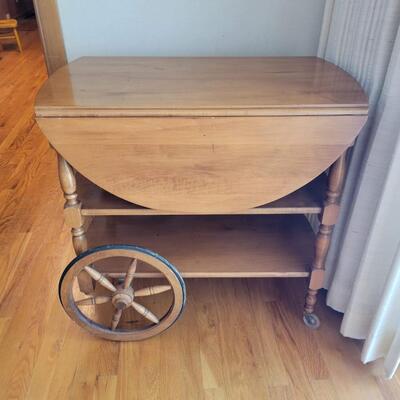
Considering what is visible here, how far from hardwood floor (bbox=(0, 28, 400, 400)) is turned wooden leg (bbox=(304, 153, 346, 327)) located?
0.08 metres

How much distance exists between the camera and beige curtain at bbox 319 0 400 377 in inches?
41.6

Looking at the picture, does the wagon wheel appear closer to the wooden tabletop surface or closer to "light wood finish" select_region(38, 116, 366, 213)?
"light wood finish" select_region(38, 116, 366, 213)

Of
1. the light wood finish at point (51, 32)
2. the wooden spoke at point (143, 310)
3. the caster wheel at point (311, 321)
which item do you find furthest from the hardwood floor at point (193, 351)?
the light wood finish at point (51, 32)

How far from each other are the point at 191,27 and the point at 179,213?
678mm

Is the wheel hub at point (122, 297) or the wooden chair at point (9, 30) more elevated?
the wheel hub at point (122, 297)

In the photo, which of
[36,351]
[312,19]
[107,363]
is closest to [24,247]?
[36,351]

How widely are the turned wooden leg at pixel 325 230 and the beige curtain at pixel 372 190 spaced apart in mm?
62

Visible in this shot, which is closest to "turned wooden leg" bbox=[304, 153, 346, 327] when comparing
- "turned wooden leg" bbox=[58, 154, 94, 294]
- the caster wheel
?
Answer: the caster wheel

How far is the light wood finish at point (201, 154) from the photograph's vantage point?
3.39ft

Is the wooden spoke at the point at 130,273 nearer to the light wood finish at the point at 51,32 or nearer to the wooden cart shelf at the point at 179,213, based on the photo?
the wooden cart shelf at the point at 179,213

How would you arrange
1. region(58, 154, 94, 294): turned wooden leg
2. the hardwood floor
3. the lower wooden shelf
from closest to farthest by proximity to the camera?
region(58, 154, 94, 294): turned wooden leg < the hardwood floor < the lower wooden shelf

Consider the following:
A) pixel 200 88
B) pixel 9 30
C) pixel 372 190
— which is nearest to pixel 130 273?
pixel 200 88

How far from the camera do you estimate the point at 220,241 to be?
145cm

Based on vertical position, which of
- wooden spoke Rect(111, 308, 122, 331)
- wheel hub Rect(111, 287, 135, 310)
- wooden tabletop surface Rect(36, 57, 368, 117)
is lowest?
wooden spoke Rect(111, 308, 122, 331)
